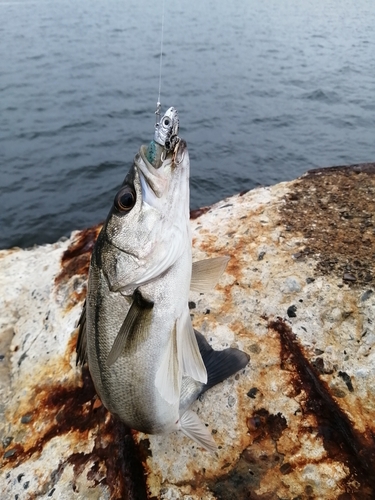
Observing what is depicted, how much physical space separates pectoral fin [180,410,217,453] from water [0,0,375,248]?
6945 millimetres

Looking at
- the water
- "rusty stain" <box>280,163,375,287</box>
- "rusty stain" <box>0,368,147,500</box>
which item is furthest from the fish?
the water

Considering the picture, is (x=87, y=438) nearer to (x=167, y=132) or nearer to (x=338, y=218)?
(x=167, y=132)

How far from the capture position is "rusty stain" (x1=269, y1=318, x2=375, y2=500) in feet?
9.10

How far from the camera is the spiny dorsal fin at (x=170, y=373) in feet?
9.75

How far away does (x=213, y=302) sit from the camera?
414 centimetres

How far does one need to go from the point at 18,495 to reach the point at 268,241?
2.96 m

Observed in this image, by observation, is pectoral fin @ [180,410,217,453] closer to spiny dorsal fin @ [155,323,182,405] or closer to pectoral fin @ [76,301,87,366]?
spiny dorsal fin @ [155,323,182,405]

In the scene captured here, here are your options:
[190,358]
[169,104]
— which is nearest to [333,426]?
[190,358]

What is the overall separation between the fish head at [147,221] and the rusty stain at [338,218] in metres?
1.73

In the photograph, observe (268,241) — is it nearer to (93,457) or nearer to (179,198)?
(179,198)

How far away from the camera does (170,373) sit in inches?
119

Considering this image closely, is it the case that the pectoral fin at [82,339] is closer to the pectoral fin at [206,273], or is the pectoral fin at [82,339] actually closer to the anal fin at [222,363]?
the pectoral fin at [206,273]

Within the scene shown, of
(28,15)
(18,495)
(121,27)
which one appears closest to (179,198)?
(18,495)

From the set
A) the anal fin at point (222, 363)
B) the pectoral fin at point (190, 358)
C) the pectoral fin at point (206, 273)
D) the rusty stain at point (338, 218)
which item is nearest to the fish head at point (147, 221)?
the pectoral fin at point (206, 273)
